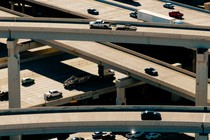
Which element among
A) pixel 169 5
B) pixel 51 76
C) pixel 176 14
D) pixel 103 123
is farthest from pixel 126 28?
pixel 169 5

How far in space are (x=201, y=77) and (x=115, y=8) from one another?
45.9m

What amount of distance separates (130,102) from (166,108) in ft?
98.0

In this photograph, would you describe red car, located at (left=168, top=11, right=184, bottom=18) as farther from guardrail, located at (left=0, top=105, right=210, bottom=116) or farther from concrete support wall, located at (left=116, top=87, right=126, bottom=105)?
guardrail, located at (left=0, top=105, right=210, bottom=116)

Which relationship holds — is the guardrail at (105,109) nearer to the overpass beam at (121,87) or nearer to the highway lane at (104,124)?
the highway lane at (104,124)

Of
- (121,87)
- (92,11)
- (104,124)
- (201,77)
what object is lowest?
(104,124)

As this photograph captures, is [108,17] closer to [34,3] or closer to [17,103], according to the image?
[34,3]

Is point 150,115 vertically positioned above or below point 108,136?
above

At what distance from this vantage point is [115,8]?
149375 millimetres

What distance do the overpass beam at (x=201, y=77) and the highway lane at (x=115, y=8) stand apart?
3078 cm

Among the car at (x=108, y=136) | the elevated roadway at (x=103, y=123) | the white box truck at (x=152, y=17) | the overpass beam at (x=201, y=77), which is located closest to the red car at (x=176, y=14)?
the white box truck at (x=152, y=17)

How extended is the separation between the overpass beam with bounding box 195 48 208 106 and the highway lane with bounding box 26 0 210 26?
30.8 metres

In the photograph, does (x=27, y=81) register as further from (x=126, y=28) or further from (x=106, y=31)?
(x=126, y=28)

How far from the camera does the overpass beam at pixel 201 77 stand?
10619cm

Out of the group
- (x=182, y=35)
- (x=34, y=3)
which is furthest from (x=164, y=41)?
(x=34, y=3)
